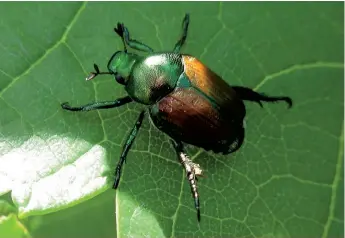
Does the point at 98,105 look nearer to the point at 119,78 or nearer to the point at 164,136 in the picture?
the point at 119,78

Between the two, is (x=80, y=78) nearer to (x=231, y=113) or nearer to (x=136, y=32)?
(x=136, y=32)

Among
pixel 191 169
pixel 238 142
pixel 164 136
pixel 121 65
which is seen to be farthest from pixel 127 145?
pixel 238 142

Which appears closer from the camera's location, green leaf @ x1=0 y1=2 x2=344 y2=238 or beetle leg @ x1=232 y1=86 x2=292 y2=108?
green leaf @ x1=0 y1=2 x2=344 y2=238

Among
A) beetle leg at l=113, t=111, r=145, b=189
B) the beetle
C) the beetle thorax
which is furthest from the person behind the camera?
the beetle thorax

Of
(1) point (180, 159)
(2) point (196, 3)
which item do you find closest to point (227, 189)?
(1) point (180, 159)

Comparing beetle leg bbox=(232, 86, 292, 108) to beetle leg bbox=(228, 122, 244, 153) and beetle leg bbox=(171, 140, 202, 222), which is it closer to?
beetle leg bbox=(228, 122, 244, 153)

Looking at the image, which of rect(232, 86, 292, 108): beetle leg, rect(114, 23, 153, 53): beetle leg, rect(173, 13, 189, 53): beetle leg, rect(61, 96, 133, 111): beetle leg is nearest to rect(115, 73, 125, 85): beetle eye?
rect(61, 96, 133, 111): beetle leg

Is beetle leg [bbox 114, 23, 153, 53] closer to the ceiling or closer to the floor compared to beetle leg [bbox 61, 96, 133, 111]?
closer to the ceiling
